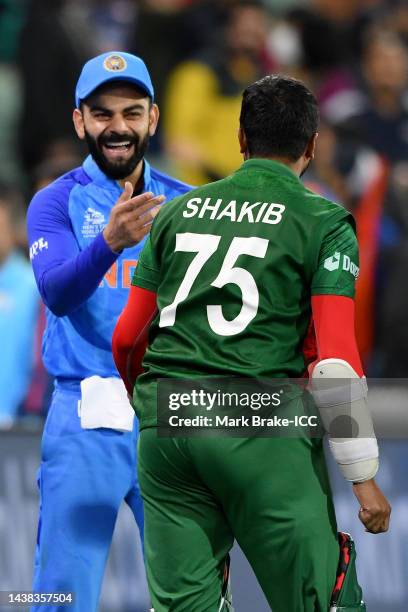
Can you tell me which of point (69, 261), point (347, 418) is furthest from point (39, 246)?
point (347, 418)

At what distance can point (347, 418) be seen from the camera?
3865 millimetres

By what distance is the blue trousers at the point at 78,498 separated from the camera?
4977 millimetres

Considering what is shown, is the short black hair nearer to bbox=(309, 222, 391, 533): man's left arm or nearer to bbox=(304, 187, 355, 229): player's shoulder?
bbox=(304, 187, 355, 229): player's shoulder

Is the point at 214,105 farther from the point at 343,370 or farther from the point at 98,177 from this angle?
the point at 343,370

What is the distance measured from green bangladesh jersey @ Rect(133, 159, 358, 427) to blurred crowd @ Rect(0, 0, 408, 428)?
16.9ft

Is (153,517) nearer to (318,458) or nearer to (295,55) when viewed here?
(318,458)

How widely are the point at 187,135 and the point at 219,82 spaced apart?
53cm

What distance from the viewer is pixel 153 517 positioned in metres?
4.02

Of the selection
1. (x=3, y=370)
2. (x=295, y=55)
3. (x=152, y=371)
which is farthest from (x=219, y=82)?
(x=152, y=371)

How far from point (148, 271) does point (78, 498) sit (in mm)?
1239

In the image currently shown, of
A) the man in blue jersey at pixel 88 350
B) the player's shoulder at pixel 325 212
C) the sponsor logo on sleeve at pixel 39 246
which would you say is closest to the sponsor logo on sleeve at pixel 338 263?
the player's shoulder at pixel 325 212

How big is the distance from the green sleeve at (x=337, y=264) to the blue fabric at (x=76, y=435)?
119 centimetres

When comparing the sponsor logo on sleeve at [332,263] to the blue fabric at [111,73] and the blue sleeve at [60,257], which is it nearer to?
the blue sleeve at [60,257]

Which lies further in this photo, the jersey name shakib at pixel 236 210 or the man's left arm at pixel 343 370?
the jersey name shakib at pixel 236 210
